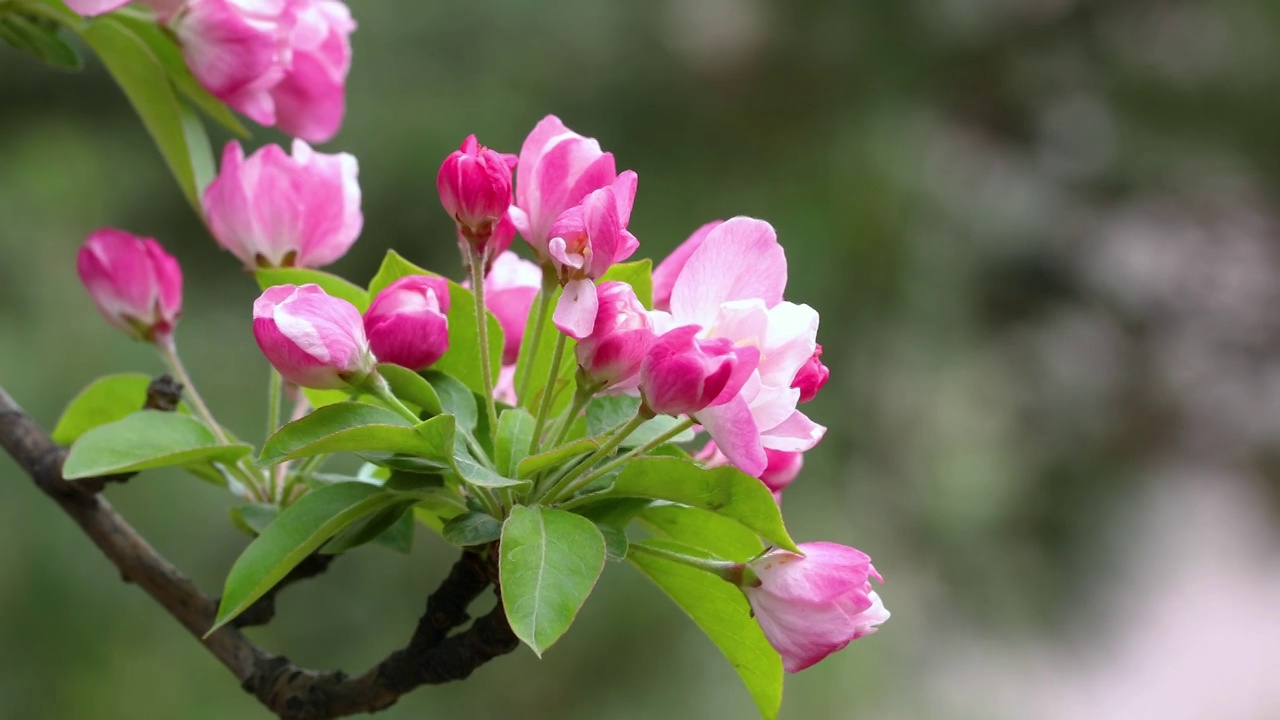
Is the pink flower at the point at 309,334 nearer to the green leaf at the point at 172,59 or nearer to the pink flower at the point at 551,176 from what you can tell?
the pink flower at the point at 551,176

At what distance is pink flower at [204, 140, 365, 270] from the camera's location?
0.48m

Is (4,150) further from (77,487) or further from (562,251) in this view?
(562,251)

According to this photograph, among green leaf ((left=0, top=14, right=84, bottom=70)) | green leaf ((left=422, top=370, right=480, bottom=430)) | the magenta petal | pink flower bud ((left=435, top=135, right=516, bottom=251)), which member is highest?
pink flower bud ((left=435, top=135, right=516, bottom=251))

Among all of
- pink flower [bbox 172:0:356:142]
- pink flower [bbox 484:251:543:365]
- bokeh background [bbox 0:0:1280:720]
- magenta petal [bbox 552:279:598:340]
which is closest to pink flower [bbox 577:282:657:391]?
magenta petal [bbox 552:279:598:340]

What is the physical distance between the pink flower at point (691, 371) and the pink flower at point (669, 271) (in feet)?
0.24

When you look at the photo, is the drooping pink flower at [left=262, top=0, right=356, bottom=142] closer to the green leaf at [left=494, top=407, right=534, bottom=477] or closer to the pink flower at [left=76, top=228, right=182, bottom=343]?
the pink flower at [left=76, top=228, right=182, bottom=343]

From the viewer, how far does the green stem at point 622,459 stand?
385 millimetres

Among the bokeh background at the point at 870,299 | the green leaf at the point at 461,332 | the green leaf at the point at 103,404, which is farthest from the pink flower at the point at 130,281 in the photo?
the bokeh background at the point at 870,299

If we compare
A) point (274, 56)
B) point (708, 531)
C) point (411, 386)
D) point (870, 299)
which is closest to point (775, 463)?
point (708, 531)

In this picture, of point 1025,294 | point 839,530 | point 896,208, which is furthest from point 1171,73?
point 839,530

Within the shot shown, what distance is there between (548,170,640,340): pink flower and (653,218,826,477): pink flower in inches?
1.0

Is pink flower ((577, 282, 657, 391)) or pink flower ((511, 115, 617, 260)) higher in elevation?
pink flower ((511, 115, 617, 260))

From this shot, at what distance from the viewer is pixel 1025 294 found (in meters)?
2.51

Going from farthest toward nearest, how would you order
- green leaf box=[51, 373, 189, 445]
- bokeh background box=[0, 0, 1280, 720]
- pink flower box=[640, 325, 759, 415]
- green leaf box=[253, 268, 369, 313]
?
bokeh background box=[0, 0, 1280, 720]
green leaf box=[51, 373, 189, 445]
green leaf box=[253, 268, 369, 313]
pink flower box=[640, 325, 759, 415]
